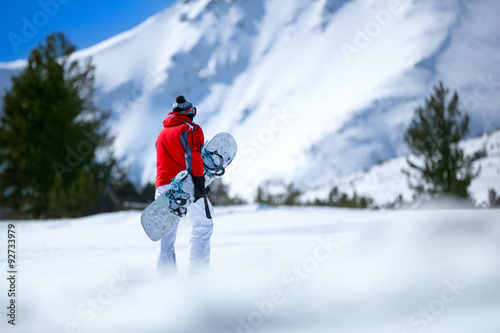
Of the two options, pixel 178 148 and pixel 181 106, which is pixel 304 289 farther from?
pixel 181 106

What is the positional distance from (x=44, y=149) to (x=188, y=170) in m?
14.9

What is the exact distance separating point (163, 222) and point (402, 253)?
2.45 meters

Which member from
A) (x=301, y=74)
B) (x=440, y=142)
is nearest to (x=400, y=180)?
(x=440, y=142)

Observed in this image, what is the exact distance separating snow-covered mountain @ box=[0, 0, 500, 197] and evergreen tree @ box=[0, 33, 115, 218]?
4851cm

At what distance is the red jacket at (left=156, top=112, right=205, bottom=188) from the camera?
423cm

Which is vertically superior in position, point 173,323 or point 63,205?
point 63,205

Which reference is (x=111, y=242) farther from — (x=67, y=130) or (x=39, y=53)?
(x=39, y=53)

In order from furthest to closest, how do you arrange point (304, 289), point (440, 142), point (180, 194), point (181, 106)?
1. point (440, 142)
2. point (181, 106)
3. point (180, 194)
4. point (304, 289)

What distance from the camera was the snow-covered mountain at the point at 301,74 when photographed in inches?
3893

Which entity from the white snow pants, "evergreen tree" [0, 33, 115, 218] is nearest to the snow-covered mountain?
"evergreen tree" [0, 33, 115, 218]

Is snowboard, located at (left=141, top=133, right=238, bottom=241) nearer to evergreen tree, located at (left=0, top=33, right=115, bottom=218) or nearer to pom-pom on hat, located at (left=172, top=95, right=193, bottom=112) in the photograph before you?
pom-pom on hat, located at (left=172, top=95, right=193, bottom=112)

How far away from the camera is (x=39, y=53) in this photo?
1847 cm

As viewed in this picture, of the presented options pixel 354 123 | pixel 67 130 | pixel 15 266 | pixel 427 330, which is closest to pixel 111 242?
pixel 15 266

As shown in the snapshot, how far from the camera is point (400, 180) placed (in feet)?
135
